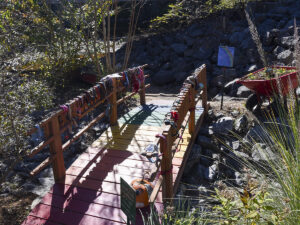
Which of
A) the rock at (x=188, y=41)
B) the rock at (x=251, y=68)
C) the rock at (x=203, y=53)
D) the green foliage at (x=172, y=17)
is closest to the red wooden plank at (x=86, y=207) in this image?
the rock at (x=251, y=68)

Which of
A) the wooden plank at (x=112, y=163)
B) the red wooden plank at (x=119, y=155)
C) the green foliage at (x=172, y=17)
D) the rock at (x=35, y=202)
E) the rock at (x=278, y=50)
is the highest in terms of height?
the green foliage at (x=172, y=17)

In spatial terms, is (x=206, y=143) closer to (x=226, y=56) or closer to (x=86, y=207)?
(x=226, y=56)

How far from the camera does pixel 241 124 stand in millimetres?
5508

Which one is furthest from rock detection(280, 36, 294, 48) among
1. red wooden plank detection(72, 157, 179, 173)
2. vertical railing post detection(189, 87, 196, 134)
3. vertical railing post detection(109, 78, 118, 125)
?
red wooden plank detection(72, 157, 179, 173)

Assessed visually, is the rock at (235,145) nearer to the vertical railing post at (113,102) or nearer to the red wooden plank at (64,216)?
the vertical railing post at (113,102)

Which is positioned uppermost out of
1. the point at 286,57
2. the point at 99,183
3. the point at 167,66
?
the point at 286,57

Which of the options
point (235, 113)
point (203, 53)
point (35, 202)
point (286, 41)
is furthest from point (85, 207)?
point (203, 53)

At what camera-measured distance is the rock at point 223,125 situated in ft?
18.2

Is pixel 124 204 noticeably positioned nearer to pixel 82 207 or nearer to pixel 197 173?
pixel 82 207

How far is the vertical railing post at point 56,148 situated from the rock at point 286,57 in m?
7.14

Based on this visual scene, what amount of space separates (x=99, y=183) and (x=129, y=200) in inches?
74.9

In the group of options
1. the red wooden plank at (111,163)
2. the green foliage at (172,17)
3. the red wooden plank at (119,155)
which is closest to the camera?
the red wooden plank at (111,163)

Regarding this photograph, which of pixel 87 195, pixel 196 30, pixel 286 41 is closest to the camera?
pixel 87 195

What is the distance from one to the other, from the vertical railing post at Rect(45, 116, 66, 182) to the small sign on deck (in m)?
1.85
